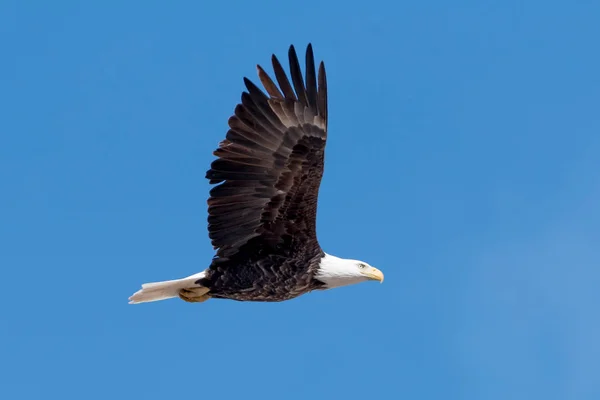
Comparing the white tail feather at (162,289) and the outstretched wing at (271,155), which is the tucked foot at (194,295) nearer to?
the white tail feather at (162,289)

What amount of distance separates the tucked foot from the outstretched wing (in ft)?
2.65

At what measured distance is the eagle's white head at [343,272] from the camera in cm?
2708

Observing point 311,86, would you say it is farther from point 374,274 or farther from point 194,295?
point 194,295

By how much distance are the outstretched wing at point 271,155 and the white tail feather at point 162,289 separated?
27.1 inches

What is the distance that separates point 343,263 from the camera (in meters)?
27.2

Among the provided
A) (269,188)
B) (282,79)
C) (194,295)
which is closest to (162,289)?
(194,295)

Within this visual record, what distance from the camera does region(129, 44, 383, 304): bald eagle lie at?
26453 millimetres

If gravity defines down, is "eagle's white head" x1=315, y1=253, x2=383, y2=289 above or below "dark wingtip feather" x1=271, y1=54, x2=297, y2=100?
below

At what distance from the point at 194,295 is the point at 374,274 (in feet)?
7.56

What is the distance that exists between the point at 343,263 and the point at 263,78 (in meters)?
2.61

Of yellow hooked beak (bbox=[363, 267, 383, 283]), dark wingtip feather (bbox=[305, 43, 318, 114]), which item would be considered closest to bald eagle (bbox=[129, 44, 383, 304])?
dark wingtip feather (bbox=[305, 43, 318, 114])

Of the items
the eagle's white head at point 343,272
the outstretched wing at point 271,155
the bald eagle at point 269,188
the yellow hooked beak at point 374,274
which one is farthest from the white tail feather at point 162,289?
the yellow hooked beak at point 374,274

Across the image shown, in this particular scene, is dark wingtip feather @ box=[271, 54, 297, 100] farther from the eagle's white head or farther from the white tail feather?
the white tail feather

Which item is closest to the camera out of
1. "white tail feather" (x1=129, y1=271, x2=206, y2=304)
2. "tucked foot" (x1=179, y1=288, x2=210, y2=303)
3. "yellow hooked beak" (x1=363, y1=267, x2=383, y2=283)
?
"white tail feather" (x1=129, y1=271, x2=206, y2=304)
